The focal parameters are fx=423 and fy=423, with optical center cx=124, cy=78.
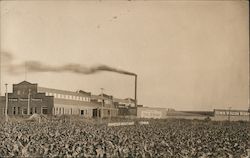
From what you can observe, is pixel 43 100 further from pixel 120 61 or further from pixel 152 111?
pixel 152 111

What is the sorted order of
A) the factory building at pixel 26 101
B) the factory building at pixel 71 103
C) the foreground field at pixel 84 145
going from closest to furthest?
1. the foreground field at pixel 84 145
2. the factory building at pixel 26 101
3. the factory building at pixel 71 103

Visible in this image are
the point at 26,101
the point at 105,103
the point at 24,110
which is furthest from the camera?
the point at 105,103

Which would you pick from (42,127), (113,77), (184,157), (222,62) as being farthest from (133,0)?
(42,127)

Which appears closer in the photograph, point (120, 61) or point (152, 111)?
point (120, 61)

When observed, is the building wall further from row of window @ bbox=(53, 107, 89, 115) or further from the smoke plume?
the smoke plume

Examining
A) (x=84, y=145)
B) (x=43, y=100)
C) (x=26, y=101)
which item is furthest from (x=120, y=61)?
(x=26, y=101)

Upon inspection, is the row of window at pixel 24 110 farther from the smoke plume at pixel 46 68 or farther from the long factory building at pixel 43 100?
the smoke plume at pixel 46 68

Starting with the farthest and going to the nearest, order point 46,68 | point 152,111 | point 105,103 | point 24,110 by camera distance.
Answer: point 152,111
point 105,103
point 24,110
point 46,68

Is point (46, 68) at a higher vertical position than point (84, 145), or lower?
higher

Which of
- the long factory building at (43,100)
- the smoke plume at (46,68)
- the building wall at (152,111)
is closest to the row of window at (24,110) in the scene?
the long factory building at (43,100)
